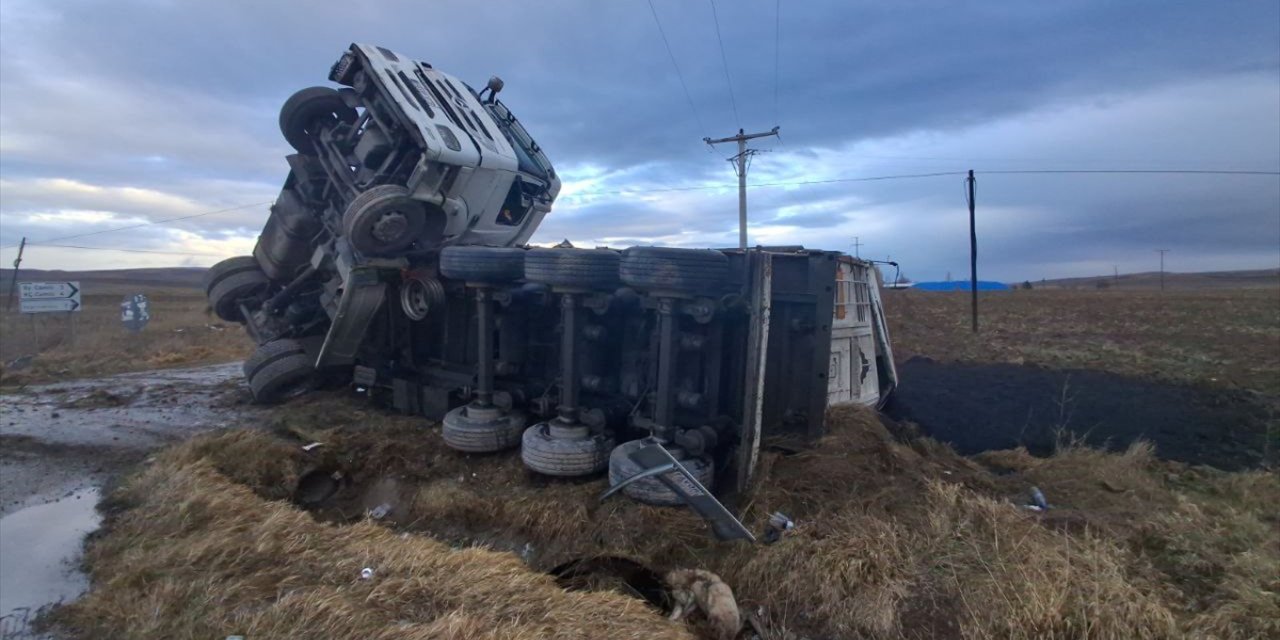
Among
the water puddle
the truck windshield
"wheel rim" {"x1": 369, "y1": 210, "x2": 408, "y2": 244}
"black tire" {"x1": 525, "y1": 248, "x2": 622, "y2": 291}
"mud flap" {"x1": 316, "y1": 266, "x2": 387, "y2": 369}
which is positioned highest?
the truck windshield

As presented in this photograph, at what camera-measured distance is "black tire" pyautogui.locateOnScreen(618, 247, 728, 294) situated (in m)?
4.52

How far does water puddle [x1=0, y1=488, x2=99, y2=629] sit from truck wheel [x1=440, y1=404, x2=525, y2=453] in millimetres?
2281

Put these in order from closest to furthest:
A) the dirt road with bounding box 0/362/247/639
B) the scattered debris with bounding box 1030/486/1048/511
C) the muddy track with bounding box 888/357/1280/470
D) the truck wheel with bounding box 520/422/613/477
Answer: the dirt road with bounding box 0/362/247/639, the scattered debris with bounding box 1030/486/1048/511, the truck wheel with bounding box 520/422/613/477, the muddy track with bounding box 888/357/1280/470

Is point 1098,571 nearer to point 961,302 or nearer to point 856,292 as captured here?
point 856,292

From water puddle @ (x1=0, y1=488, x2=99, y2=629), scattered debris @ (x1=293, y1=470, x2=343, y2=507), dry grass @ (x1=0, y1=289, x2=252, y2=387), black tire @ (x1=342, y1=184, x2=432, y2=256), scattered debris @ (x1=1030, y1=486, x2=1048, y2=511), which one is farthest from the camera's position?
dry grass @ (x1=0, y1=289, x2=252, y2=387)

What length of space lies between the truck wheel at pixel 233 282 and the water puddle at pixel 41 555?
3.90 meters

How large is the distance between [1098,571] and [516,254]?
4117mm

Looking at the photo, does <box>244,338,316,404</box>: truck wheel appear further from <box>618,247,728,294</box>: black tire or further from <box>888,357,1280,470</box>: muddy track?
<box>888,357,1280,470</box>: muddy track

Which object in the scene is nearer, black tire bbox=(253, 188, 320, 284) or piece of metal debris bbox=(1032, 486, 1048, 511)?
piece of metal debris bbox=(1032, 486, 1048, 511)

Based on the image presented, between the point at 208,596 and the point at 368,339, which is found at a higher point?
the point at 368,339

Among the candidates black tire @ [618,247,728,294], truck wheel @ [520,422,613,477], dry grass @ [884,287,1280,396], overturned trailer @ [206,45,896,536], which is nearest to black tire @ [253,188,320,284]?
overturned trailer @ [206,45,896,536]

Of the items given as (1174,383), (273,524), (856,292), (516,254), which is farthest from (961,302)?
(273,524)

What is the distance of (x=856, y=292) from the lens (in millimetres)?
6297

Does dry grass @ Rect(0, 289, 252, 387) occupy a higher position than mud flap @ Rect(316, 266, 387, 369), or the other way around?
mud flap @ Rect(316, 266, 387, 369)
